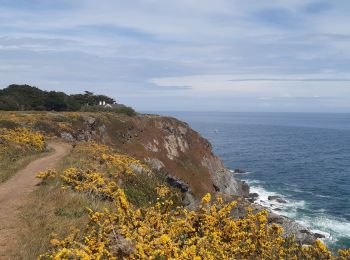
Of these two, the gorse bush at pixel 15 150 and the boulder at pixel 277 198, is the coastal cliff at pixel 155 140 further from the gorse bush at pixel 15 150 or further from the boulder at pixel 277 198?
the gorse bush at pixel 15 150

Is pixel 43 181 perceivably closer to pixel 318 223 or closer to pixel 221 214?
pixel 221 214

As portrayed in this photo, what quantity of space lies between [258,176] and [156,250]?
287ft

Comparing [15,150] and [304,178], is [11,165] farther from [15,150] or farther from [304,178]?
[304,178]

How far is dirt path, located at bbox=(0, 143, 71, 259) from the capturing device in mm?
11133

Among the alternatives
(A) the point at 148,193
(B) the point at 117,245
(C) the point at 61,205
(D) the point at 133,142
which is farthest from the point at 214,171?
(B) the point at 117,245

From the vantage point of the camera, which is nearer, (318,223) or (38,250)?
(38,250)

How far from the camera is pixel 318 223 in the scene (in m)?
54.9

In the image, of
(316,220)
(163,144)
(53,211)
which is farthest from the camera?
(163,144)

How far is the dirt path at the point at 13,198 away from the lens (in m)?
11.1

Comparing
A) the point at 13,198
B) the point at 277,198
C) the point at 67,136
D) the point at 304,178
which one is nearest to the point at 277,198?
the point at 277,198

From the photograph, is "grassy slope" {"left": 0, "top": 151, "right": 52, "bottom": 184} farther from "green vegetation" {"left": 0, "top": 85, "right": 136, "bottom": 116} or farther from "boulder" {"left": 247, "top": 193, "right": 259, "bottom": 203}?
"boulder" {"left": 247, "top": 193, "right": 259, "bottom": 203}

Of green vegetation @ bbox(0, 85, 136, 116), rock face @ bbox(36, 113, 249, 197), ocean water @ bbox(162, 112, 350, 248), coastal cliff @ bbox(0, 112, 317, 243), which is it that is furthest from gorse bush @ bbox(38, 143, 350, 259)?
green vegetation @ bbox(0, 85, 136, 116)

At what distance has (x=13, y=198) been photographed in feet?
51.5

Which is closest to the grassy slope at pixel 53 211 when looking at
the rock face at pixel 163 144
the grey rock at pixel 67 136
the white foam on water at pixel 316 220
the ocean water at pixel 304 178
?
the grey rock at pixel 67 136
